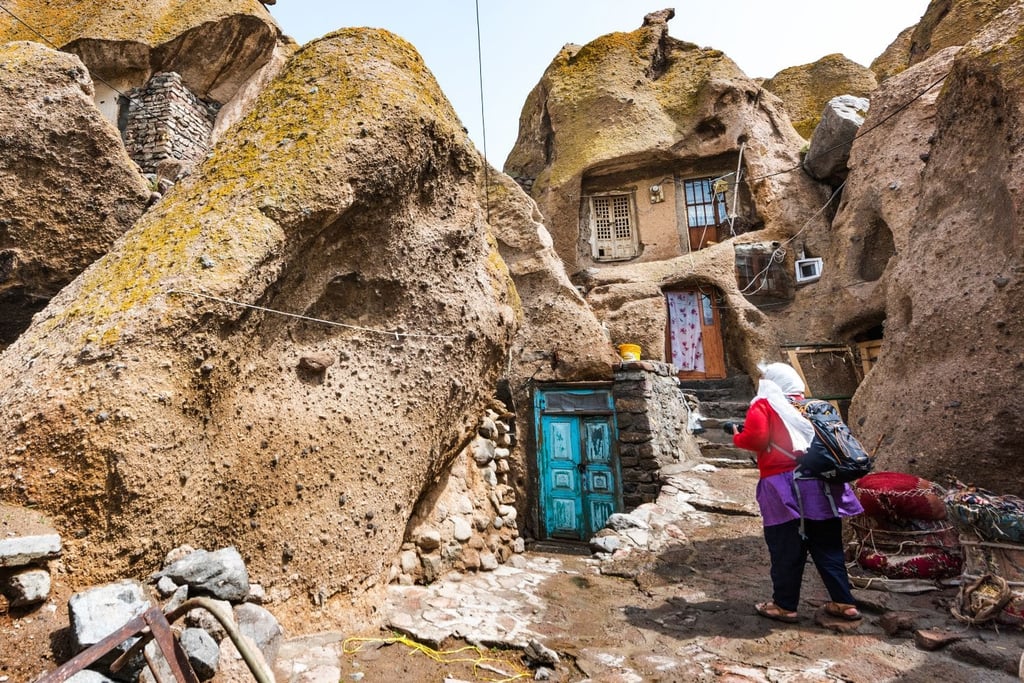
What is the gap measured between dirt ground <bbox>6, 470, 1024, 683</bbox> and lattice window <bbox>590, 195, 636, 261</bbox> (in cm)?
1155

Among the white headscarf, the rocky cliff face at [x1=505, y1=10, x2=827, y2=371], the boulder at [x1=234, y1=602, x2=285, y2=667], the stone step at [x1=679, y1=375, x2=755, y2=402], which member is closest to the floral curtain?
the rocky cliff face at [x1=505, y1=10, x2=827, y2=371]

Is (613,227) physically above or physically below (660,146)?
below

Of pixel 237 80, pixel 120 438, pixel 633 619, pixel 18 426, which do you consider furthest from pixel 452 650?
pixel 237 80

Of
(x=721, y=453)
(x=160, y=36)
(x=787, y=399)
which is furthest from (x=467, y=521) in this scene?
(x=160, y=36)

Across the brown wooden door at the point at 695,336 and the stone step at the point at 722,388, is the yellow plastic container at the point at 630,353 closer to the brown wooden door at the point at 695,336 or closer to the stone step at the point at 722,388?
the stone step at the point at 722,388

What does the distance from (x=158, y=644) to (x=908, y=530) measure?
448 cm

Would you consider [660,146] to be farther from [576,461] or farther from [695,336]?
[576,461]

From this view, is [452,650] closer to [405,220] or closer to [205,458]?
[205,458]

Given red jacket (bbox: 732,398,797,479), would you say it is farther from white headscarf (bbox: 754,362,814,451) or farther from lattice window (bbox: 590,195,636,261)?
lattice window (bbox: 590,195,636,261)

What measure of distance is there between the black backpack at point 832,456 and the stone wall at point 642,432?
436 cm

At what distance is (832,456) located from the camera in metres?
3.15

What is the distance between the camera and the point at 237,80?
35.1ft

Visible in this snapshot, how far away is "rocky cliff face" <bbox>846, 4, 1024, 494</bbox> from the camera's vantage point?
385 cm

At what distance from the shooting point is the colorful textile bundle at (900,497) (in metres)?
3.73
